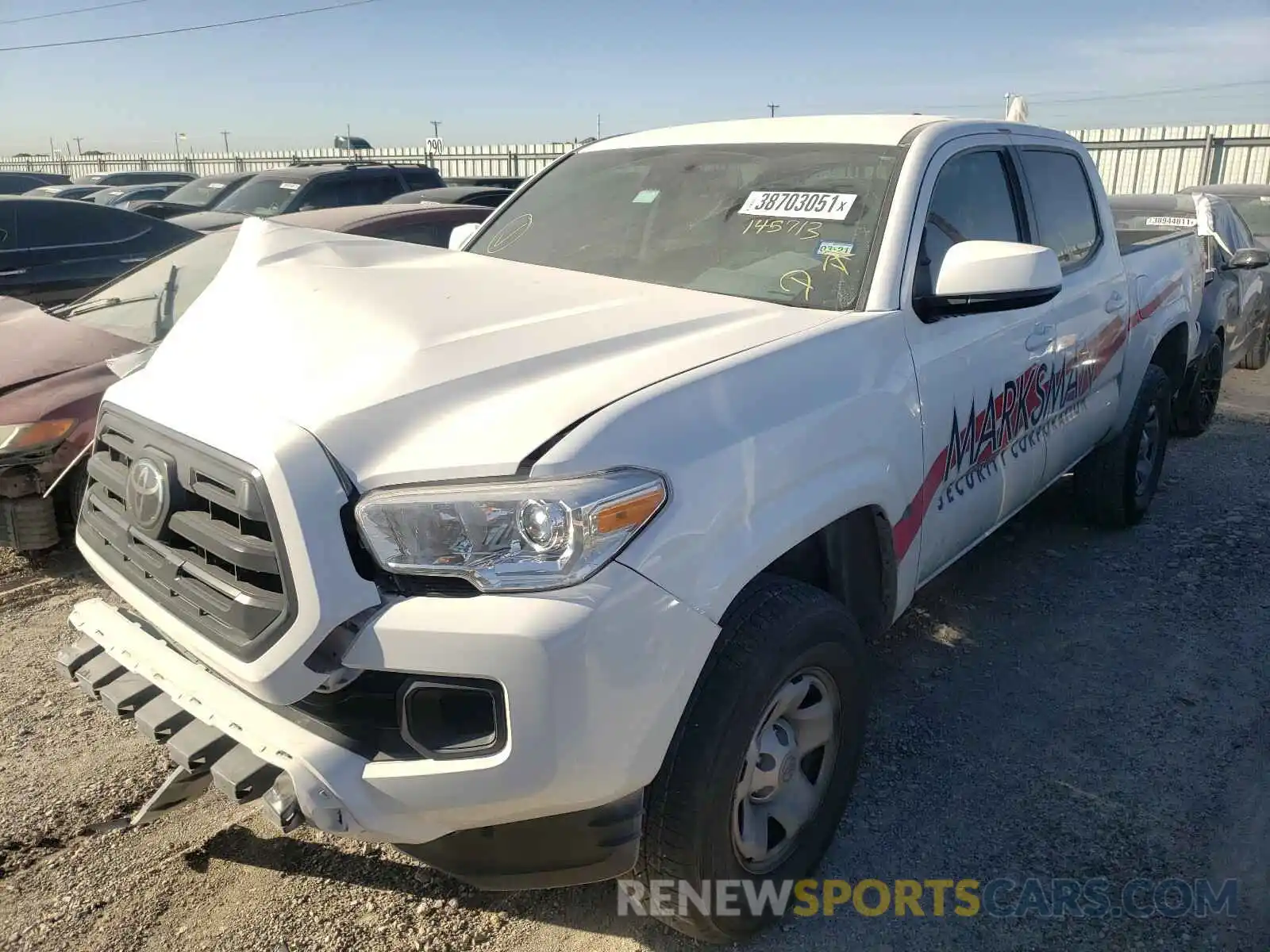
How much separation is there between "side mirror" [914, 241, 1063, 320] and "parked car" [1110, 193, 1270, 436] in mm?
3711

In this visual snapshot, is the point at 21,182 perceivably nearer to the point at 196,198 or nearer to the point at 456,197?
the point at 196,198

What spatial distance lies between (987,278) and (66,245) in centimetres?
689

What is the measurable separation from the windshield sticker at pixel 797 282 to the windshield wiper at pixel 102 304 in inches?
151

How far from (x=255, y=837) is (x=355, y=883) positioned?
372 mm

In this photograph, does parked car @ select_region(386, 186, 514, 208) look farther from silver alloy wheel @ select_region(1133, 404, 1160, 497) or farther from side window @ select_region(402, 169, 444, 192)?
silver alloy wheel @ select_region(1133, 404, 1160, 497)

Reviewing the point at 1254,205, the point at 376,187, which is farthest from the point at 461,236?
the point at 1254,205

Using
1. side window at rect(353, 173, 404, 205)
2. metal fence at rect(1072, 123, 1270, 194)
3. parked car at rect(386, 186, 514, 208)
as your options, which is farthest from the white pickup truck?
metal fence at rect(1072, 123, 1270, 194)

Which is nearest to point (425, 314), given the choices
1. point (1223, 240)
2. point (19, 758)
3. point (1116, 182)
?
point (19, 758)

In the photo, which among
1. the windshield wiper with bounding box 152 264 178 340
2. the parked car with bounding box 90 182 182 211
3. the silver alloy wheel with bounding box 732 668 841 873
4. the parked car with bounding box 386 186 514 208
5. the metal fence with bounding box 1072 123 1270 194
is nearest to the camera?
the silver alloy wheel with bounding box 732 668 841 873

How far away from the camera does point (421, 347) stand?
84.5 inches

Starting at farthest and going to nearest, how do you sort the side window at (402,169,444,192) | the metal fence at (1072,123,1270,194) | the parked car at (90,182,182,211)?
the metal fence at (1072,123,1270,194)
the parked car at (90,182,182,211)
the side window at (402,169,444,192)

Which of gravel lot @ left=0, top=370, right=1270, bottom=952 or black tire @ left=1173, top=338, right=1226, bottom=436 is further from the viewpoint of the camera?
black tire @ left=1173, top=338, right=1226, bottom=436

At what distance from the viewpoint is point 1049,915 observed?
249 centimetres

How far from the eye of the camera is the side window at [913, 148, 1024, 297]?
299 centimetres
